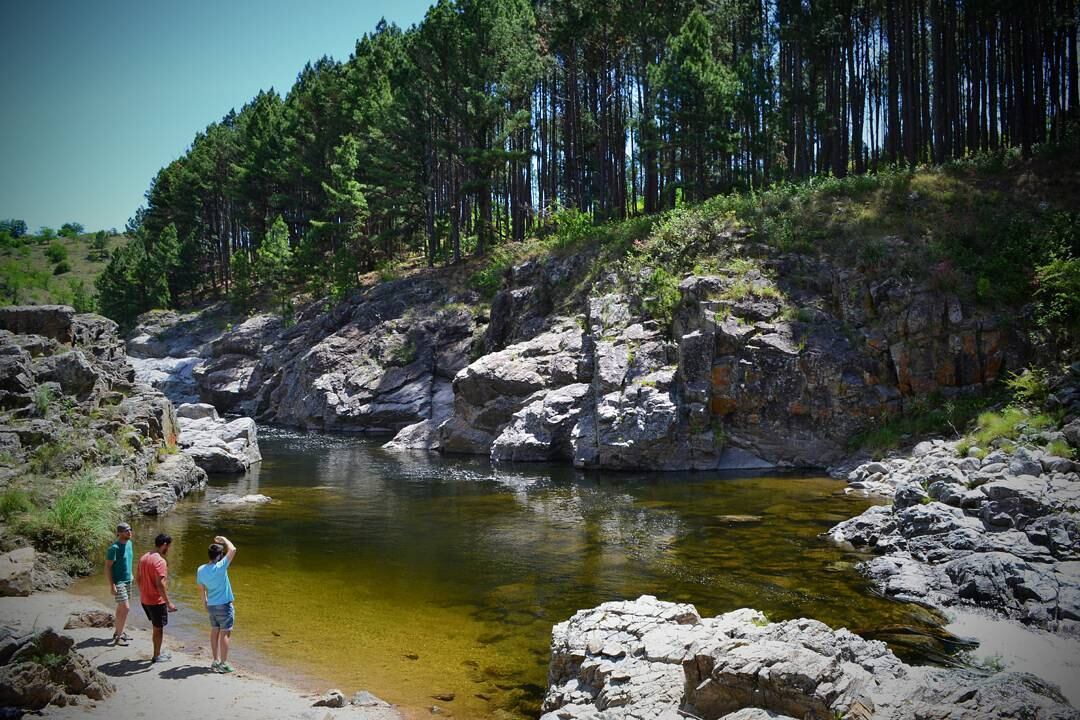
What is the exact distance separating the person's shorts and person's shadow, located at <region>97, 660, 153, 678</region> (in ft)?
3.29

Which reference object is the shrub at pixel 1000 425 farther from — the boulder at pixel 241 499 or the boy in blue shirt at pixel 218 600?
the boulder at pixel 241 499

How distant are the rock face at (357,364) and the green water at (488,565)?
14568mm

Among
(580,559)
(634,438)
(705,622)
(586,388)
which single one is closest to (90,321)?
(586,388)

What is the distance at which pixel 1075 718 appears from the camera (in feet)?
23.1

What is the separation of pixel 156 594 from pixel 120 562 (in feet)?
4.95

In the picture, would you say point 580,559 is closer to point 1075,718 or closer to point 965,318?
point 1075,718

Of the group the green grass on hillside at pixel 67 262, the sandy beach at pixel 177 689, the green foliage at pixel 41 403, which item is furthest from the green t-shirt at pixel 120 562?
the green grass on hillside at pixel 67 262

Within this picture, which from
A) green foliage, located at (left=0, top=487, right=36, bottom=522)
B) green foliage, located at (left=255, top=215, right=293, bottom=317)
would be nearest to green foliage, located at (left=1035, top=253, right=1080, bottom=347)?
green foliage, located at (left=0, top=487, right=36, bottom=522)

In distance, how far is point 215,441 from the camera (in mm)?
31828

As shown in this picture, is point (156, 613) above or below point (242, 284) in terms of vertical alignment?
below

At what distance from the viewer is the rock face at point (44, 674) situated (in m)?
8.56

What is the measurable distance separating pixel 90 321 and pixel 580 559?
25093 mm

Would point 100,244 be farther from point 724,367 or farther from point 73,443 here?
point 724,367

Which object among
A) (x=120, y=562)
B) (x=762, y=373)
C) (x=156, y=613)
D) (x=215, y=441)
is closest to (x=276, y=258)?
(x=215, y=441)
